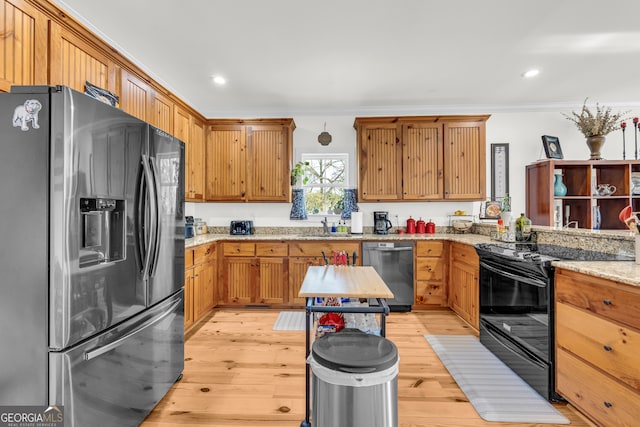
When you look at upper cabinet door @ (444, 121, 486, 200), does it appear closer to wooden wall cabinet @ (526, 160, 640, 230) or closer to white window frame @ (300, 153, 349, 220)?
wooden wall cabinet @ (526, 160, 640, 230)

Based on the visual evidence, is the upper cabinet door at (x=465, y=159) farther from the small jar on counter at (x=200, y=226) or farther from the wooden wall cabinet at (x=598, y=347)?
the small jar on counter at (x=200, y=226)

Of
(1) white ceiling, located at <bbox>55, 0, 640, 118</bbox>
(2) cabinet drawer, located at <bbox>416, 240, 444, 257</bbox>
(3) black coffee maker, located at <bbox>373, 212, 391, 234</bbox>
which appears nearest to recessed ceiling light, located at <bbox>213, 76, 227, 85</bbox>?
(1) white ceiling, located at <bbox>55, 0, 640, 118</bbox>

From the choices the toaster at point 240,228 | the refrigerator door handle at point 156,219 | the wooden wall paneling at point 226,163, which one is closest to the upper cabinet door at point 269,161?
the wooden wall paneling at point 226,163

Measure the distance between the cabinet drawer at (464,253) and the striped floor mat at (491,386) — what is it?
0.81 meters

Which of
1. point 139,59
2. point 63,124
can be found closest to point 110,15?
point 139,59

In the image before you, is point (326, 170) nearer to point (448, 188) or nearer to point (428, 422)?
point (448, 188)

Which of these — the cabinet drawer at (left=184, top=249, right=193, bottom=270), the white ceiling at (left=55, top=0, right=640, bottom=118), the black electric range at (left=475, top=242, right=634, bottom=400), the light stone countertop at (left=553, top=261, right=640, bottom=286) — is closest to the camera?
Result: the light stone countertop at (left=553, top=261, right=640, bottom=286)

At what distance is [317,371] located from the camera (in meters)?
1.37

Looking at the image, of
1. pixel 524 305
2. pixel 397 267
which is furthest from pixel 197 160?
pixel 524 305

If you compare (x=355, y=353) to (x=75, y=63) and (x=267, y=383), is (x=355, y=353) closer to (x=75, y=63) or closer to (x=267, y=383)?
(x=267, y=383)

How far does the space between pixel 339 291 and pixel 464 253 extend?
89.5 inches

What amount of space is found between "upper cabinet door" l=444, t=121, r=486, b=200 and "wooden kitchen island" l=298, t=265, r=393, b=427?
97.9 inches

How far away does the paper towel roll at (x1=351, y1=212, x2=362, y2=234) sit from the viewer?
416cm

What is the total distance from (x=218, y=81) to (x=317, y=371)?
3.15 metres
